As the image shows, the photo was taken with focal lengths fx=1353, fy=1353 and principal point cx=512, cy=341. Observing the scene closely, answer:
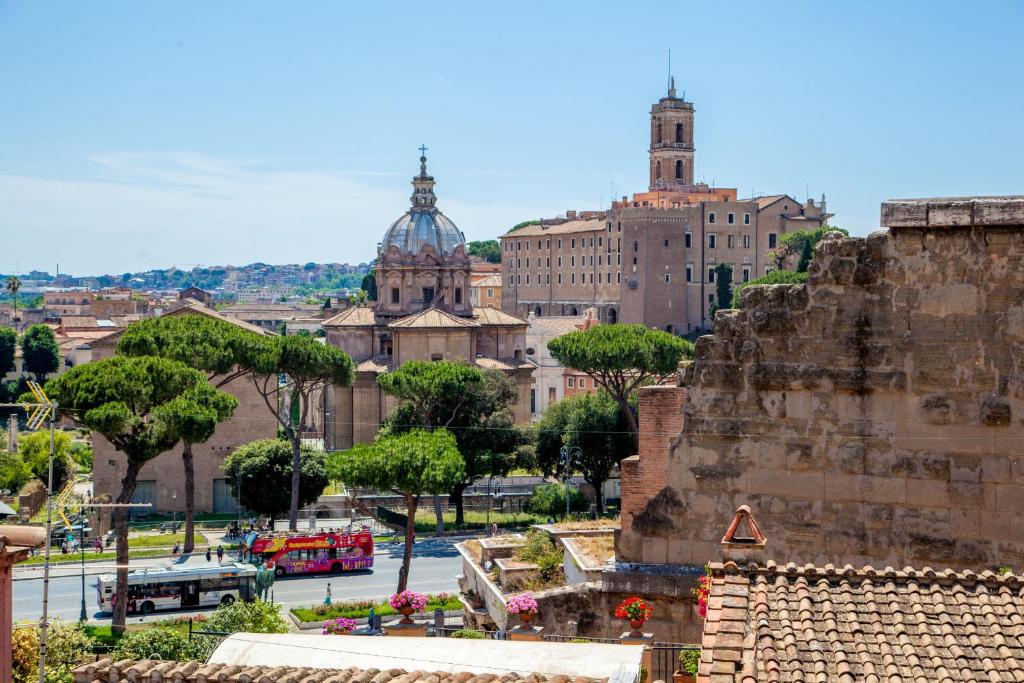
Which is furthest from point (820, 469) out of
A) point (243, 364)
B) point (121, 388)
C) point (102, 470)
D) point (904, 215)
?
point (102, 470)

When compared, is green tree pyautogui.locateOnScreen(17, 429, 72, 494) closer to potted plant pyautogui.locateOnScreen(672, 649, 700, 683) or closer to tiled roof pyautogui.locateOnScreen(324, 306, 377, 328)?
tiled roof pyautogui.locateOnScreen(324, 306, 377, 328)

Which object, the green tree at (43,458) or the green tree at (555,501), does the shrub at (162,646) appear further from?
the green tree at (43,458)

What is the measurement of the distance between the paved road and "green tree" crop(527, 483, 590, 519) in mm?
6468

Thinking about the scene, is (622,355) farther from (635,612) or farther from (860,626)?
(860,626)

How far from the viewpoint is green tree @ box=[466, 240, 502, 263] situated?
6559 inches

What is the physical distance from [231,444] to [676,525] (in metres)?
42.0

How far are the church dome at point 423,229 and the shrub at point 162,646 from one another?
5197 cm

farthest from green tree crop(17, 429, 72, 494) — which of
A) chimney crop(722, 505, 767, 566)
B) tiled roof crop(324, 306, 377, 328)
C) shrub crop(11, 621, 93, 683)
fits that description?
chimney crop(722, 505, 767, 566)

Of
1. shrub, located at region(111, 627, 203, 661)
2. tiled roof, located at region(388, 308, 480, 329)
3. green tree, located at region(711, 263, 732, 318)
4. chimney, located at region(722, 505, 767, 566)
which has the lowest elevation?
shrub, located at region(111, 627, 203, 661)

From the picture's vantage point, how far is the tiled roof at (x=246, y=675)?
6.98 m

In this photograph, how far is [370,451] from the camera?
3591cm

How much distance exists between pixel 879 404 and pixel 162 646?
1289cm

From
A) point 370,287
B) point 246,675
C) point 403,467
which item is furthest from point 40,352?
point 246,675

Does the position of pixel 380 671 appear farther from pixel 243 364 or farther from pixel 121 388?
pixel 243 364
